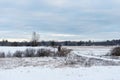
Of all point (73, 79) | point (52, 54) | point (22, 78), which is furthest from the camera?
point (52, 54)

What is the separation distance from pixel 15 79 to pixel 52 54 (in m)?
33.6

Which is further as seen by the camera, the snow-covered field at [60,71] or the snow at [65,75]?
the snow-covered field at [60,71]

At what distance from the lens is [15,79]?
1705cm

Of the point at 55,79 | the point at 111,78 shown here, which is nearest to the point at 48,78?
the point at 55,79

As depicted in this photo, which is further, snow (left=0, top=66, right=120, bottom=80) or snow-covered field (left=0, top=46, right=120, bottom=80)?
snow-covered field (left=0, top=46, right=120, bottom=80)

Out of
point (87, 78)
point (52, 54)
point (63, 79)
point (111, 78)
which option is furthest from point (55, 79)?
point (52, 54)

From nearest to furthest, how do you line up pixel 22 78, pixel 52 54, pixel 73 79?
1. pixel 73 79
2. pixel 22 78
3. pixel 52 54

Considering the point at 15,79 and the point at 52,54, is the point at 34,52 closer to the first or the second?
the point at 52,54

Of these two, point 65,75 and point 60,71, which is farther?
point 60,71

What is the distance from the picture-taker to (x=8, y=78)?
17469mm

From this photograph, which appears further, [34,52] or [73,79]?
[34,52]

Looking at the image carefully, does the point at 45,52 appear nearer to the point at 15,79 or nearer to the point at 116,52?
the point at 116,52

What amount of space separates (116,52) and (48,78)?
3579 cm

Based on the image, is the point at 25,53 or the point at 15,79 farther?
the point at 25,53
